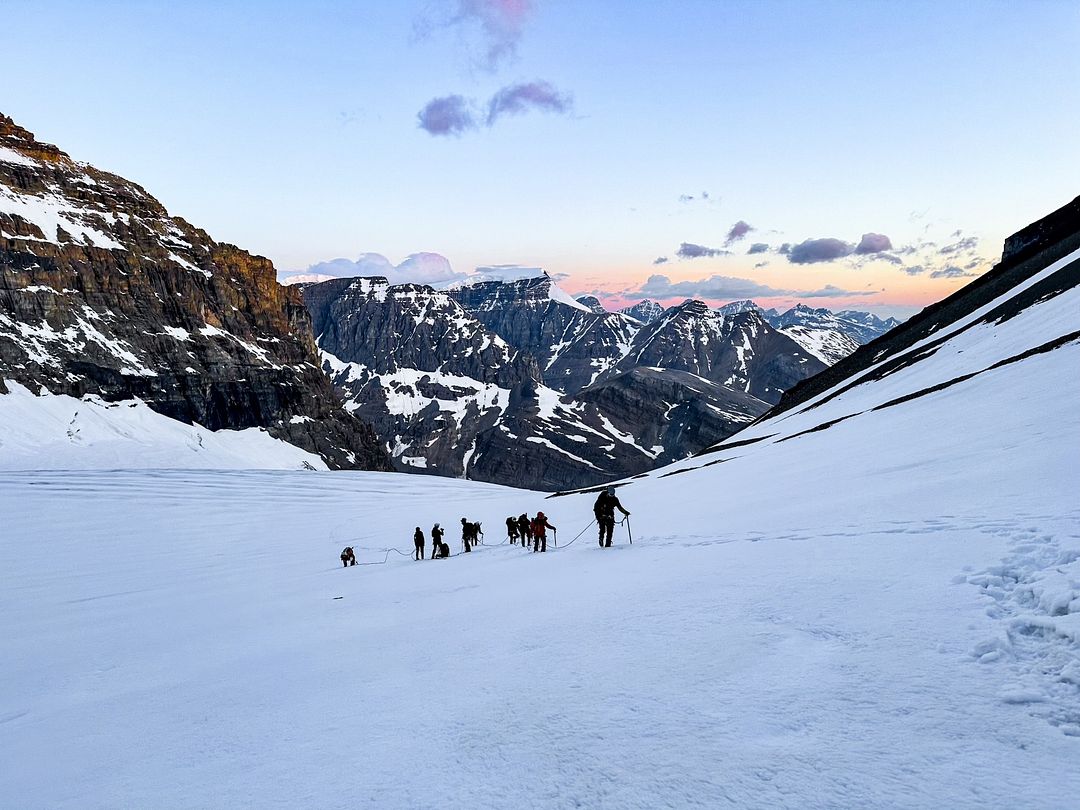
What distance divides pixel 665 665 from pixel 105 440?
139 metres

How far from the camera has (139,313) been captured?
14575cm

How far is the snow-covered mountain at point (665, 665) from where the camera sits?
4.09 metres

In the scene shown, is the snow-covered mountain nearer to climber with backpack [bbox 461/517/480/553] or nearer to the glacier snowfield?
the glacier snowfield

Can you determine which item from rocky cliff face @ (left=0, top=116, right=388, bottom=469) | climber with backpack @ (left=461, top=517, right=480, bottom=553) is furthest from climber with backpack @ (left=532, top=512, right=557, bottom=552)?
rocky cliff face @ (left=0, top=116, right=388, bottom=469)

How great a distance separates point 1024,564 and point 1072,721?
9.38ft

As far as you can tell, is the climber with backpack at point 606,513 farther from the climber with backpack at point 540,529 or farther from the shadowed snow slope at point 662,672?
the climber with backpack at point 540,529

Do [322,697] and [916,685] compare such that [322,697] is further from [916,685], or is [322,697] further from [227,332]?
[227,332]

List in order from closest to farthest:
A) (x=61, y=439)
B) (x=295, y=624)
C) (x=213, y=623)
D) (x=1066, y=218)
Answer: (x=295, y=624)
(x=213, y=623)
(x=1066, y=218)
(x=61, y=439)

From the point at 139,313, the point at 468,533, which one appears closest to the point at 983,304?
the point at 468,533

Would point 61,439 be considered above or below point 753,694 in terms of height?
above

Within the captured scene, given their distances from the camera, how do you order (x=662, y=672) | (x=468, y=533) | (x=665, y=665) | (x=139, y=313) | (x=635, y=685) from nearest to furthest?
(x=635, y=685) < (x=662, y=672) < (x=665, y=665) < (x=468, y=533) < (x=139, y=313)

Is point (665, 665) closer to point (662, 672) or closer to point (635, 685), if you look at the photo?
point (662, 672)

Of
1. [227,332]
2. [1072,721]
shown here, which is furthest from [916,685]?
[227,332]

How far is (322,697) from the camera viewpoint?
270 inches
